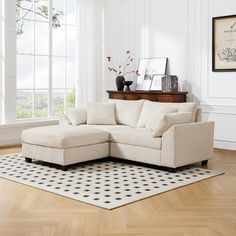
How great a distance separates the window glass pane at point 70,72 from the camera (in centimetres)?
826

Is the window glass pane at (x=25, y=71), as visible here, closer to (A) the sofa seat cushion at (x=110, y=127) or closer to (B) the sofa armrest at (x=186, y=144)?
(A) the sofa seat cushion at (x=110, y=127)

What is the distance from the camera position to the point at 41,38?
306 inches

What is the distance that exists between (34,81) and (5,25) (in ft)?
3.66

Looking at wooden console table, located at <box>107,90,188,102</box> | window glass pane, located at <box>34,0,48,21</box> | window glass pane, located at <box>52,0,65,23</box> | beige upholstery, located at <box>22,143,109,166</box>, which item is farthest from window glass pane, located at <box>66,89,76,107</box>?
beige upholstery, located at <box>22,143,109,166</box>

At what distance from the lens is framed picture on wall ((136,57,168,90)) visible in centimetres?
755

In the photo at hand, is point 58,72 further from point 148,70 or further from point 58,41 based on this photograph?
point 148,70

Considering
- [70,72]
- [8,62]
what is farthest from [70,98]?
[8,62]

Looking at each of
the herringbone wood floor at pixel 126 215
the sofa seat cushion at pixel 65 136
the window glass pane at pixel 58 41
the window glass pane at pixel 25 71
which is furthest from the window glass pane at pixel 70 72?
the herringbone wood floor at pixel 126 215

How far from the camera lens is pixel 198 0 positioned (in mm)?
7031

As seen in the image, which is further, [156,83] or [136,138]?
[156,83]

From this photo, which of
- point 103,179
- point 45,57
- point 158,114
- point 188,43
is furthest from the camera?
point 45,57

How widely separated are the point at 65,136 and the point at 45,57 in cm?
305

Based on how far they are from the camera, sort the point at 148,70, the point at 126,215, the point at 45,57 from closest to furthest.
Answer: the point at 126,215
the point at 148,70
the point at 45,57

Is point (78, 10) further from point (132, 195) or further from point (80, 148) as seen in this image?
point (132, 195)
